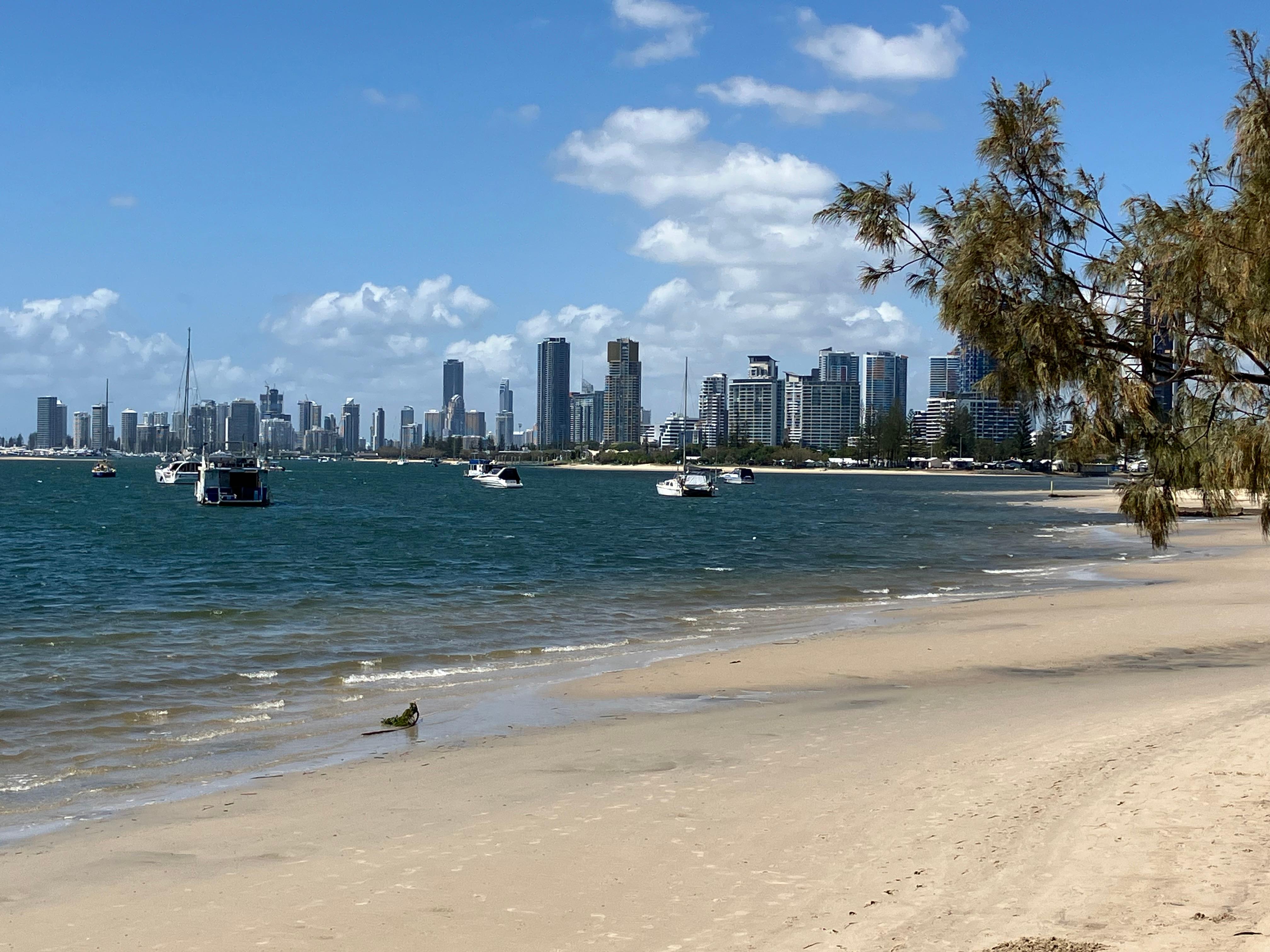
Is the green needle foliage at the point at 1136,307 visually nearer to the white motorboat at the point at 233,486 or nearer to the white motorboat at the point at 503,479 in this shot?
the white motorboat at the point at 233,486

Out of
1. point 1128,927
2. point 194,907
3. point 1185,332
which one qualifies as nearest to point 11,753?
point 194,907

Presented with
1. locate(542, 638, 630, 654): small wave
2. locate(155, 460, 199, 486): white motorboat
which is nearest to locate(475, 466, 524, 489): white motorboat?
locate(155, 460, 199, 486): white motorboat

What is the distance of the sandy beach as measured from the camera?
7.07 meters

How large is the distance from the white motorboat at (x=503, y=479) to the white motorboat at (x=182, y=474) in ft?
113

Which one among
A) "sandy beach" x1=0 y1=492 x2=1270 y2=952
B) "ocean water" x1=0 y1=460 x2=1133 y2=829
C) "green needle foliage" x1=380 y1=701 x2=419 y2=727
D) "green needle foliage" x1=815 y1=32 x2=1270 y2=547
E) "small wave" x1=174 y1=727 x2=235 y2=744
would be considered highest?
"green needle foliage" x1=815 y1=32 x2=1270 y2=547

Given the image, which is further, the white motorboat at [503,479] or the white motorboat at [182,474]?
the white motorboat at [503,479]

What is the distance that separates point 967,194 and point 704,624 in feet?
56.5

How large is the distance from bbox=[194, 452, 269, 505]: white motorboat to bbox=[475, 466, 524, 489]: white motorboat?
51.8m

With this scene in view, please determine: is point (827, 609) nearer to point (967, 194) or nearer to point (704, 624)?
point (704, 624)

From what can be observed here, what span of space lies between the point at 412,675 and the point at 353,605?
33.9ft

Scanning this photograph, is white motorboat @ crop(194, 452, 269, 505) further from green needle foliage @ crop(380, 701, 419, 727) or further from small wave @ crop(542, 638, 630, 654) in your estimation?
green needle foliage @ crop(380, 701, 419, 727)

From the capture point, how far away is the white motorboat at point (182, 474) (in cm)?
12400

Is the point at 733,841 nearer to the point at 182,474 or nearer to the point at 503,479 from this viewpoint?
the point at 182,474

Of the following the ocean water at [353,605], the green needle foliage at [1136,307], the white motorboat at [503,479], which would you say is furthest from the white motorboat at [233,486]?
the green needle foliage at [1136,307]
